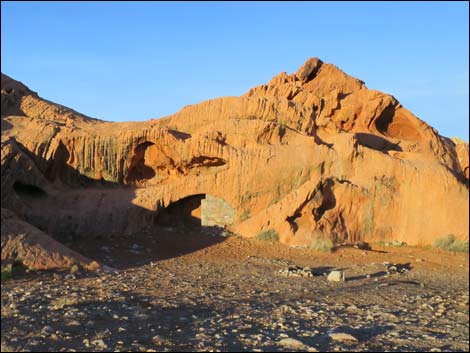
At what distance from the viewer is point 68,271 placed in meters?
9.29

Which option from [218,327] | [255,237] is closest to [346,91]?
[255,237]

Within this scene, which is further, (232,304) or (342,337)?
(232,304)

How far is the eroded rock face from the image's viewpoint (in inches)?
562

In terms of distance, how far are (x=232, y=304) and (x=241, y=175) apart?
7.25m

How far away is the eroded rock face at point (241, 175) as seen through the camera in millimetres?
14281

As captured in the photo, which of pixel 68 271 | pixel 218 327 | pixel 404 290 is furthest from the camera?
pixel 404 290

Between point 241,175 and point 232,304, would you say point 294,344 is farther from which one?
point 241,175

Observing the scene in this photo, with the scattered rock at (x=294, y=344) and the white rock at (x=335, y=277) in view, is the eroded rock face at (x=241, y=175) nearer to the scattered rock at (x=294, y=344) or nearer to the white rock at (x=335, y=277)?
the white rock at (x=335, y=277)

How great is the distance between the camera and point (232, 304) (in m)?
7.70

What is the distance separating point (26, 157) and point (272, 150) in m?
6.36

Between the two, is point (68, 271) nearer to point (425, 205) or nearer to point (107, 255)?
point (107, 255)

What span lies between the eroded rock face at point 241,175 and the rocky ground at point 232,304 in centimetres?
148

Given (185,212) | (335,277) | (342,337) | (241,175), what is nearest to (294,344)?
(342,337)

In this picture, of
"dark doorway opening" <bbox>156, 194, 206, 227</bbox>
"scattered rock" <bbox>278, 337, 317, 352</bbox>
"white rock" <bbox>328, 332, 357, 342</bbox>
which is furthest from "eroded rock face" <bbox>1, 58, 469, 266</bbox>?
"scattered rock" <bbox>278, 337, 317, 352</bbox>
